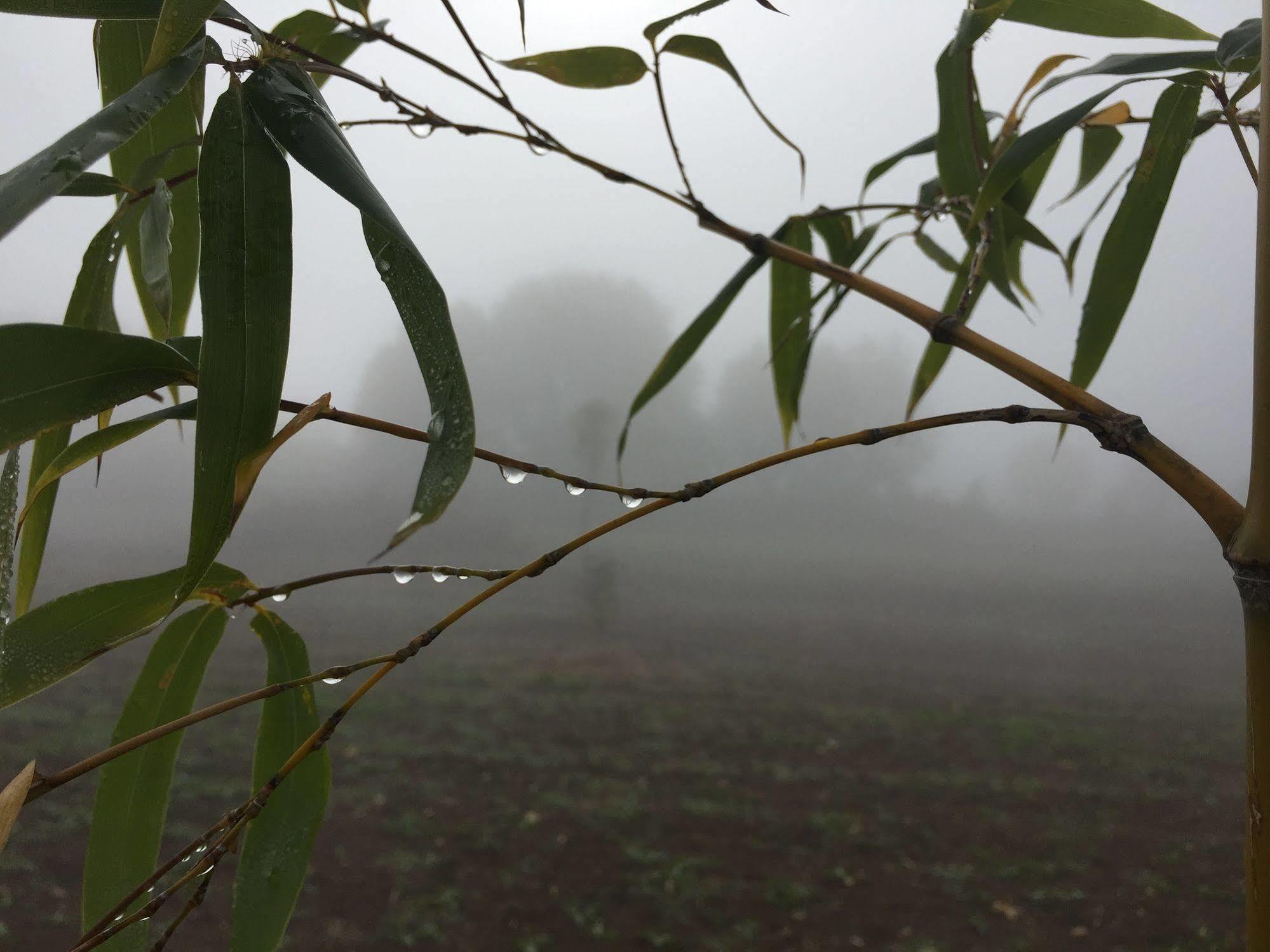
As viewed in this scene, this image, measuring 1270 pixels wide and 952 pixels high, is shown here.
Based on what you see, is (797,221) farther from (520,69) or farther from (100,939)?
(100,939)

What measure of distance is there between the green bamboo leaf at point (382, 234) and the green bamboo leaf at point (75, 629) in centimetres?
14

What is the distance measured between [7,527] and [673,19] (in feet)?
0.97

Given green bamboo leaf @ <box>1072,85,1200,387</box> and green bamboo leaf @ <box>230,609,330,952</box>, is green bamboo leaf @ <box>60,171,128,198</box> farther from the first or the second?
green bamboo leaf @ <box>1072,85,1200,387</box>

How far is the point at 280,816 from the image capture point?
Result: 0.33m

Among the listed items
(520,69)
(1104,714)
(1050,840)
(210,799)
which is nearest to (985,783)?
(1050,840)

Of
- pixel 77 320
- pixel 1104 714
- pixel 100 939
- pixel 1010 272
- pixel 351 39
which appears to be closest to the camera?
pixel 100 939

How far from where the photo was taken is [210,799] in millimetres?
1805

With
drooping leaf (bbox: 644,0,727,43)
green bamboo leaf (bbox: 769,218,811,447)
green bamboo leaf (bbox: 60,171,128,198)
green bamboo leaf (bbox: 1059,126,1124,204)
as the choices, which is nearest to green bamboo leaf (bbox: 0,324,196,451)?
green bamboo leaf (bbox: 60,171,128,198)

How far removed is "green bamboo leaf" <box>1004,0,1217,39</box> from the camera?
35cm

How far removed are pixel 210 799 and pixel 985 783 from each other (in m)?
1.90

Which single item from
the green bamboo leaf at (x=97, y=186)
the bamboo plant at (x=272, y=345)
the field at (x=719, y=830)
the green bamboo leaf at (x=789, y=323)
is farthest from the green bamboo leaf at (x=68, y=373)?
the field at (x=719, y=830)

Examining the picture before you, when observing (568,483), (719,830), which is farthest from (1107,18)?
(719,830)

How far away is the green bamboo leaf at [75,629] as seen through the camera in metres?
0.26

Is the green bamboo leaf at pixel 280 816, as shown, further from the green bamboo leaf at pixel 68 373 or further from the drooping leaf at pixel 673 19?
the drooping leaf at pixel 673 19
